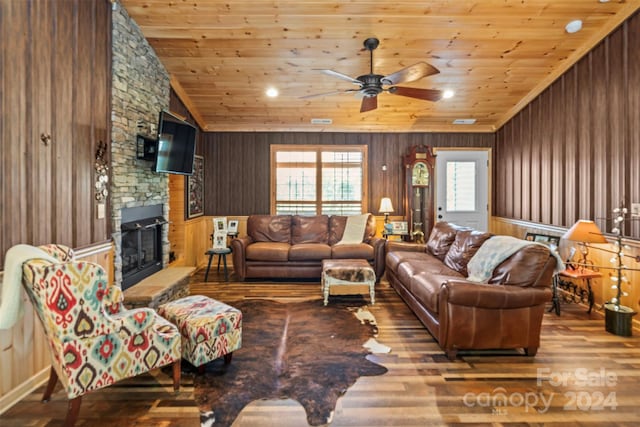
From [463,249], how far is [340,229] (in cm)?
238

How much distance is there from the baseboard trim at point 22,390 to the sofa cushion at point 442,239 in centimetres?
400

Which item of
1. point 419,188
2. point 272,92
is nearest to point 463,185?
point 419,188

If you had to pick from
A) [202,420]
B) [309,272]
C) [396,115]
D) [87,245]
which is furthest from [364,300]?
[396,115]

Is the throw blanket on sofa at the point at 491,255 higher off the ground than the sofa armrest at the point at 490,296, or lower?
higher

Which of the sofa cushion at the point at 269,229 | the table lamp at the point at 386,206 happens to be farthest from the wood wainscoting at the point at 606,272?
the sofa cushion at the point at 269,229

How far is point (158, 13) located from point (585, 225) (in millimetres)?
4904

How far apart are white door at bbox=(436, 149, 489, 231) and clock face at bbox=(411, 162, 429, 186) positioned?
16.8 inches

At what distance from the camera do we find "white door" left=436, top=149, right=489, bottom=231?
6.49 m

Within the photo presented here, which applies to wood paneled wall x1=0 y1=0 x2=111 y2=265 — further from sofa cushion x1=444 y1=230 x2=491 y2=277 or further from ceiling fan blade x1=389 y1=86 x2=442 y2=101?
sofa cushion x1=444 y1=230 x2=491 y2=277

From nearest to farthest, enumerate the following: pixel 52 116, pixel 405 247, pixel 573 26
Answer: pixel 52 116
pixel 573 26
pixel 405 247

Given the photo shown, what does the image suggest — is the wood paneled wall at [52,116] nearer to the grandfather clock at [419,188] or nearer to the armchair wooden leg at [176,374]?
the armchair wooden leg at [176,374]

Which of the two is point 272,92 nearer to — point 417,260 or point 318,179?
point 318,179

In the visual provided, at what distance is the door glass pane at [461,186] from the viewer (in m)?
6.50

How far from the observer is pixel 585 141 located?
13.8 ft
